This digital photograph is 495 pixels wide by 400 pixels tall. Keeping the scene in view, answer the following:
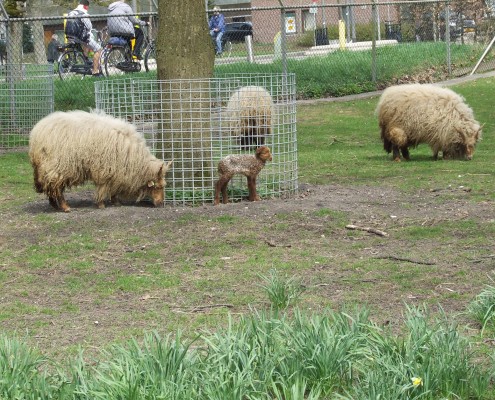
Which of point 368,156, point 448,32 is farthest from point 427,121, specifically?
point 448,32

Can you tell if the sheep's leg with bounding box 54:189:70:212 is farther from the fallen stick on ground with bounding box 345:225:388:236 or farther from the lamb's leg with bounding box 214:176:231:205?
the fallen stick on ground with bounding box 345:225:388:236

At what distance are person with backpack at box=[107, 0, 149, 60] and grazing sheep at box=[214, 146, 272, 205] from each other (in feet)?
37.3

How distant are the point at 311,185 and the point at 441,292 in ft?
15.3

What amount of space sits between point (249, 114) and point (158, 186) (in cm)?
222

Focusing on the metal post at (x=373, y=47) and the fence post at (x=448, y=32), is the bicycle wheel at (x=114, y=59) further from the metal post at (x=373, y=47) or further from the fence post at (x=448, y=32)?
the fence post at (x=448, y=32)

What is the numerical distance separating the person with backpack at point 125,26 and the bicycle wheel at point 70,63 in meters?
0.97

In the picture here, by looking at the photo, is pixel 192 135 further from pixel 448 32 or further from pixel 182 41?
pixel 448 32

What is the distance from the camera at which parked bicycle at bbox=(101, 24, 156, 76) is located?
68.4 ft

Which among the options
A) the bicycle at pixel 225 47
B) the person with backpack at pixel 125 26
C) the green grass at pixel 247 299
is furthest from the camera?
the bicycle at pixel 225 47

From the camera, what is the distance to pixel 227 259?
771 centimetres

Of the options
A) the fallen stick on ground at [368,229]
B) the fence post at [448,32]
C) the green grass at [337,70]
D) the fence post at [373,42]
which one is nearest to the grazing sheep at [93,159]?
the fallen stick on ground at [368,229]

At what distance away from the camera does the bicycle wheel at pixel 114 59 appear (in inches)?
822

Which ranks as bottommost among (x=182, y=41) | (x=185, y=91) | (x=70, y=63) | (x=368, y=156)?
(x=368, y=156)

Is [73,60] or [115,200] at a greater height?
[73,60]
